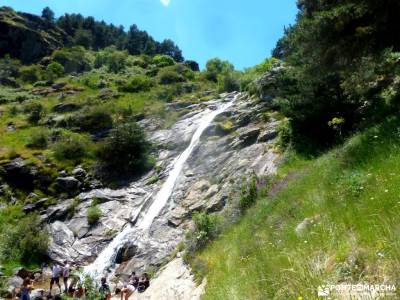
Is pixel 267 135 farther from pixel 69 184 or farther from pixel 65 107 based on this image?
pixel 65 107

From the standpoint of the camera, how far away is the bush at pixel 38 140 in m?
37.3

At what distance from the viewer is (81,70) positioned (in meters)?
85.6

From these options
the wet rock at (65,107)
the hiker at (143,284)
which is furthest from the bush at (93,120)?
the hiker at (143,284)

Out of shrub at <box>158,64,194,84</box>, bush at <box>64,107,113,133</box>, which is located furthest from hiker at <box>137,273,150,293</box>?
shrub at <box>158,64,194,84</box>

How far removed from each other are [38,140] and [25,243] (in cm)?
1574

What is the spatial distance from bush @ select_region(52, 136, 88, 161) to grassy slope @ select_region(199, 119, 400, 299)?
74.7 feet

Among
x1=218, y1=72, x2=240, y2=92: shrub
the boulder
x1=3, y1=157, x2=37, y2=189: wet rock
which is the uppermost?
x1=218, y1=72, x2=240, y2=92: shrub

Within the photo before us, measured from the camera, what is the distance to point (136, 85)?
59438mm

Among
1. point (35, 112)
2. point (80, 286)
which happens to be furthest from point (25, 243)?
point (35, 112)

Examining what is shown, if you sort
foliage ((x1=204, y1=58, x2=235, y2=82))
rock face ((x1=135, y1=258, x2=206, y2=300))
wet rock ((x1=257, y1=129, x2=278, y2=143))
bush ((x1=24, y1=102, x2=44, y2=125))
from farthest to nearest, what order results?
foliage ((x1=204, y1=58, x2=235, y2=82)), bush ((x1=24, y1=102, x2=44, y2=125)), wet rock ((x1=257, y1=129, x2=278, y2=143)), rock face ((x1=135, y1=258, x2=206, y2=300))

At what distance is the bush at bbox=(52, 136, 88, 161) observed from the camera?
3444 centimetres

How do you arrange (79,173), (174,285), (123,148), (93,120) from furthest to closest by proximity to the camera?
(93,120)
(123,148)
(79,173)
(174,285)

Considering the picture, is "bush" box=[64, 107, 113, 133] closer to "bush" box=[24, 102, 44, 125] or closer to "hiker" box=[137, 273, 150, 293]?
"bush" box=[24, 102, 44, 125]

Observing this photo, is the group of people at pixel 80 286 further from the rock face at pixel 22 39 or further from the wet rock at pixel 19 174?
the rock face at pixel 22 39
